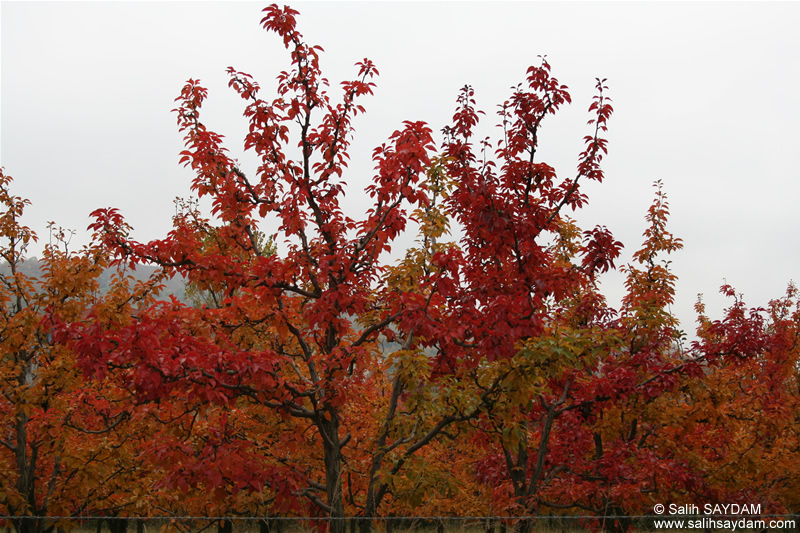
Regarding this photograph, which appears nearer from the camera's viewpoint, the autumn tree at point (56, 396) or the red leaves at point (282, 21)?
the red leaves at point (282, 21)

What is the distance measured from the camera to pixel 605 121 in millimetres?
8156

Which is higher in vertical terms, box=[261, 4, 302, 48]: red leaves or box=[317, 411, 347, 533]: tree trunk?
box=[261, 4, 302, 48]: red leaves

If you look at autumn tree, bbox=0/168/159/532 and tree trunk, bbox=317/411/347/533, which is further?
autumn tree, bbox=0/168/159/532

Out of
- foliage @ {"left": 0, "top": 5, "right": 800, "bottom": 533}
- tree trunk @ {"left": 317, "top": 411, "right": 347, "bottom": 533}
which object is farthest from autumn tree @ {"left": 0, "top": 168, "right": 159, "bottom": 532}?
tree trunk @ {"left": 317, "top": 411, "right": 347, "bottom": 533}

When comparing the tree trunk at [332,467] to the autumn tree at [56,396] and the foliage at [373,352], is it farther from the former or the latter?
the autumn tree at [56,396]

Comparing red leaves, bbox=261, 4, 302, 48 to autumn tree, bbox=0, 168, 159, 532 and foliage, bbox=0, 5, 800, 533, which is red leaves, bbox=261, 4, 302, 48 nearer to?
foliage, bbox=0, 5, 800, 533

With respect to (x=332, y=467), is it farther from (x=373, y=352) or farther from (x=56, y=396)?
(x=56, y=396)

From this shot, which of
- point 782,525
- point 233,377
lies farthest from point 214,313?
point 782,525

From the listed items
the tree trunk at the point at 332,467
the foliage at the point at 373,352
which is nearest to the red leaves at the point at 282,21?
the foliage at the point at 373,352

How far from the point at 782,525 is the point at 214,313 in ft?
31.7

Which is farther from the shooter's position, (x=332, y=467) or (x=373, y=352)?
(x=373, y=352)

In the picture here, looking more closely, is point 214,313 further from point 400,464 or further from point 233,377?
point 400,464

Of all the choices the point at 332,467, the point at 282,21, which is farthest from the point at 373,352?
the point at 282,21

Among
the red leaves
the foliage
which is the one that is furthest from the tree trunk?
the red leaves
